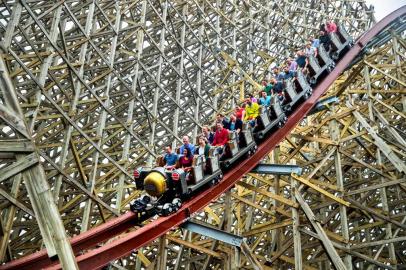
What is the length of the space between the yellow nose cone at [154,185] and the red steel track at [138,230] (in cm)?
32

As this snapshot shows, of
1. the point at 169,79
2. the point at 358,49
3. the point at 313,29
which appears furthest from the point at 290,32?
the point at 358,49

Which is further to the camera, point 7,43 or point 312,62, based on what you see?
point 312,62

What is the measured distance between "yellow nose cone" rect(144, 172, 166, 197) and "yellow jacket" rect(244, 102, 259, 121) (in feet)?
8.46

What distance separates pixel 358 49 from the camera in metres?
9.86

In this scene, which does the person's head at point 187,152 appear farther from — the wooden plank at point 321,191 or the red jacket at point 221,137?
the wooden plank at point 321,191

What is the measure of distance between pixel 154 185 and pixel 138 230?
25.0 inches

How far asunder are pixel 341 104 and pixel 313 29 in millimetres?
6507

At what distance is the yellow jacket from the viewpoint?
8.60 m

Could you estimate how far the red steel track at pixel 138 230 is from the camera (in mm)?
5180

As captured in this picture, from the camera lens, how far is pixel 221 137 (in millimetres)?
7953

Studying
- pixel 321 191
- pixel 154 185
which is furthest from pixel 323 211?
pixel 154 185

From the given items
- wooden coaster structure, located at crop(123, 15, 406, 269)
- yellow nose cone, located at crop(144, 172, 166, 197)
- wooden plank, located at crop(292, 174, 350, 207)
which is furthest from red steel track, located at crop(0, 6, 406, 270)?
wooden plank, located at crop(292, 174, 350, 207)

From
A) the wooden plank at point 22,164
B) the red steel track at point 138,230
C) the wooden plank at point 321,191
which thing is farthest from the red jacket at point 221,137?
the wooden plank at point 22,164

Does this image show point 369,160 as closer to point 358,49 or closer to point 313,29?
point 358,49
